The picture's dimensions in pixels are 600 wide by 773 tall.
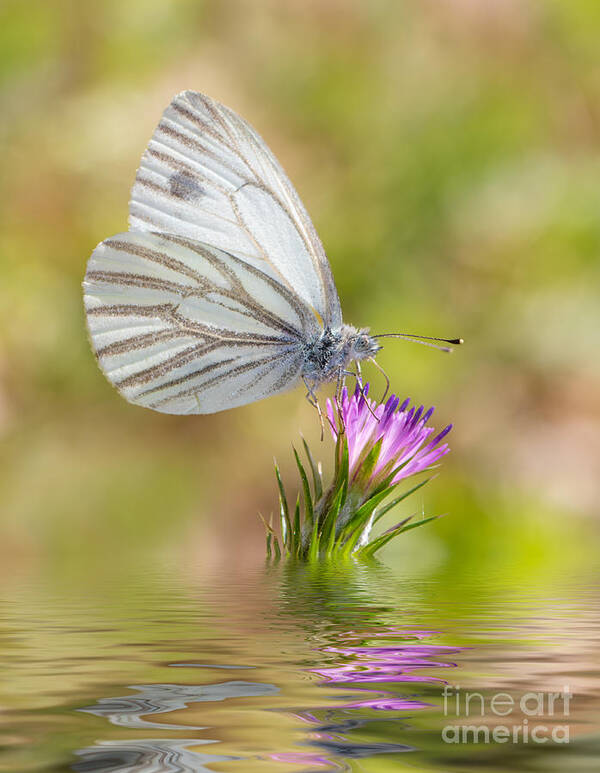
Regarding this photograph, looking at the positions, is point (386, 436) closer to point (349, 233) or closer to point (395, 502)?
point (395, 502)

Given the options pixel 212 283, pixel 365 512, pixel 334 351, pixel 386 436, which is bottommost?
pixel 365 512

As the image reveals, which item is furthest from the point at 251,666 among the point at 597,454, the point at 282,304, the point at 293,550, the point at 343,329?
the point at 597,454

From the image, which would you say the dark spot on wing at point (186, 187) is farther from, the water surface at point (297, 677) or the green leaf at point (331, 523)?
the water surface at point (297, 677)

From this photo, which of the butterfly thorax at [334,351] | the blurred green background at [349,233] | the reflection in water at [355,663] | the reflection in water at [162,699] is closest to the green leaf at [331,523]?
the reflection in water at [355,663]

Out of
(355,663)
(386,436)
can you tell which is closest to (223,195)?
(386,436)

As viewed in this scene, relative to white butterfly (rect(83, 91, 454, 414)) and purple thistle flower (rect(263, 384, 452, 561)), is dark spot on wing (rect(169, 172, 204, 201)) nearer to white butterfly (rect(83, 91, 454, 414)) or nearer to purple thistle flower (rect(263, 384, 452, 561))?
white butterfly (rect(83, 91, 454, 414))

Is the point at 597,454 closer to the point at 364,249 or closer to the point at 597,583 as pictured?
the point at 364,249
